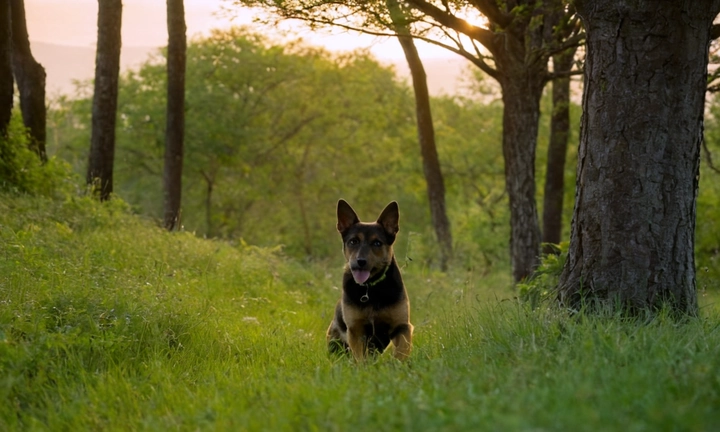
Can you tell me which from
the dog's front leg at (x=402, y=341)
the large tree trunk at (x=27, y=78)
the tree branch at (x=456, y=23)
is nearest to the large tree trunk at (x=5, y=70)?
the large tree trunk at (x=27, y=78)

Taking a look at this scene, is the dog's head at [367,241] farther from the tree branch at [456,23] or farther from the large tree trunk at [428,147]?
the large tree trunk at [428,147]

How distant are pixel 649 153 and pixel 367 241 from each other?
3.02 meters

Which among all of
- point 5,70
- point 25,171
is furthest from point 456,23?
point 25,171

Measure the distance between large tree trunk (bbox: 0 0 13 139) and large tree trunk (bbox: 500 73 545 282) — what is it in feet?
31.0

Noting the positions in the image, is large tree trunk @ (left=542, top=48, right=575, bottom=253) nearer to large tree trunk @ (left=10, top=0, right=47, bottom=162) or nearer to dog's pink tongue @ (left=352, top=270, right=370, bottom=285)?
dog's pink tongue @ (left=352, top=270, right=370, bottom=285)

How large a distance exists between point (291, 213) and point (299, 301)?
40.7 meters

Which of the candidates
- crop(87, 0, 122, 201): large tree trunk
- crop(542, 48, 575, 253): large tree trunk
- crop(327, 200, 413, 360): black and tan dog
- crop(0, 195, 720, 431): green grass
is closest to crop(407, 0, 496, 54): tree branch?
crop(327, 200, 413, 360): black and tan dog

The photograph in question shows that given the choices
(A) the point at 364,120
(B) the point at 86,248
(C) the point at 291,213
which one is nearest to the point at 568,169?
(A) the point at 364,120

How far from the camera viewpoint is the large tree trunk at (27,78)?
17.2m

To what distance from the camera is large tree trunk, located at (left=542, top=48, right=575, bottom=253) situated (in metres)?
20.2

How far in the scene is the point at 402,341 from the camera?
7.66 meters

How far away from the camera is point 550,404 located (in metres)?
4.03

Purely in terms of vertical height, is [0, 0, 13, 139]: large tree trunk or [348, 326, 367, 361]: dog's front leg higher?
[0, 0, 13, 139]: large tree trunk

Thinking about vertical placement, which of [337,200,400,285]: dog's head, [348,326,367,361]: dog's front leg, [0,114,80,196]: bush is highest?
[0,114,80,196]: bush
